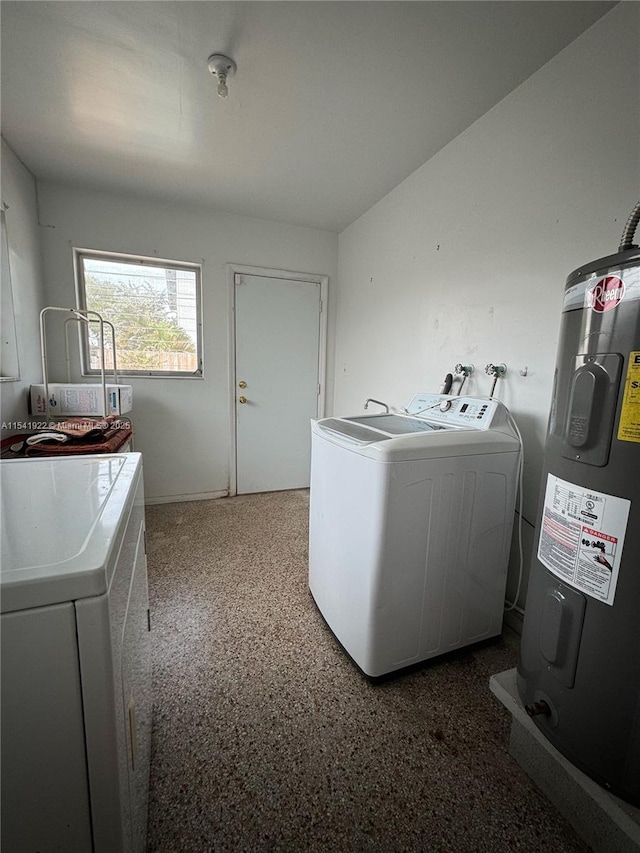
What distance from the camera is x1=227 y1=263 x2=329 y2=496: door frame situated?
3006mm

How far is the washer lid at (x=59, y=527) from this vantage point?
0.44m

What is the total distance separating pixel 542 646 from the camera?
1022 millimetres

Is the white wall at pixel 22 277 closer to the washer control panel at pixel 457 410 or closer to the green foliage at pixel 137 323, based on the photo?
the green foliage at pixel 137 323

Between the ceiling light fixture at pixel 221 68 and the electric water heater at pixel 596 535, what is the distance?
1635 mm

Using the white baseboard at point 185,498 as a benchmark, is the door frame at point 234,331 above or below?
above

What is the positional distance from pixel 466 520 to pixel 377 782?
88 centimetres

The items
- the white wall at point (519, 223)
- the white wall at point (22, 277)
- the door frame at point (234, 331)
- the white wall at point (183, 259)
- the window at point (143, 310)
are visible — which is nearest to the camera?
the white wall at point (519, 223)

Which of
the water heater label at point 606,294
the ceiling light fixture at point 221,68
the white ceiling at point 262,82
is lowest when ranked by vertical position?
the water heater label at point 606,294

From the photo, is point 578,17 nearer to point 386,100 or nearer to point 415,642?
point 386,100

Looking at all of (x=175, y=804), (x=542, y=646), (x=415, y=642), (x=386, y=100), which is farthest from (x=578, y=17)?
(x=175, y=804)

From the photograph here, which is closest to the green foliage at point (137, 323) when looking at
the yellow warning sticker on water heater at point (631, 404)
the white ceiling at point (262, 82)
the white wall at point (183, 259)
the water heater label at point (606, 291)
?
the white wall at point (183, 259)

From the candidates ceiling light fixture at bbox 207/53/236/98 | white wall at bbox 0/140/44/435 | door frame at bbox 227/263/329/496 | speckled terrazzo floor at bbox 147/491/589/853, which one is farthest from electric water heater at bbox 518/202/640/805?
white wall at bbox 0/140/44/435

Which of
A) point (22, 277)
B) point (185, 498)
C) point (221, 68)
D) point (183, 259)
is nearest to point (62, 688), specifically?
point (221, 68)

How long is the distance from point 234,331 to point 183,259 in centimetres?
69
